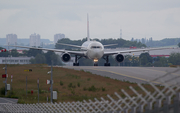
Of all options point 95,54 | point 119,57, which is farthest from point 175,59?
point 95,54

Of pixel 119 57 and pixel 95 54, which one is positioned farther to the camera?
pixel 119 57

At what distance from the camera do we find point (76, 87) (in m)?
38.4

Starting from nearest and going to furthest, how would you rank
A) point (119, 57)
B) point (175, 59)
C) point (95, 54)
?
point (95, 54) < point (119, 57) < point (175, 59)

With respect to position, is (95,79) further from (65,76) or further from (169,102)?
(169,102)

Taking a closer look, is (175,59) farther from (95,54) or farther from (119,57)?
(95,54)

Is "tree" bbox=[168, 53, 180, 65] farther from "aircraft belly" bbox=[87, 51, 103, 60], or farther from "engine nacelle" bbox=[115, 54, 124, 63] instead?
"aircraft belly" bbox=[87, 51, 103, 60]

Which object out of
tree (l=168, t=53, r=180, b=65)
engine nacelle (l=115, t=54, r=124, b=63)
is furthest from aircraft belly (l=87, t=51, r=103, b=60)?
tree (l=168, t=53, r=180, b=65)

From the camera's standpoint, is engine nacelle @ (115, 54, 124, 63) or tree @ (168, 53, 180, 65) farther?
tree @ (168, 53, 180, 65)

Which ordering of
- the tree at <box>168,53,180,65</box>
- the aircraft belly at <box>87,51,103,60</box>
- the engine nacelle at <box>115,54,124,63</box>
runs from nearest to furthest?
the aircraft belly at <box>87,51,103,60</box> → the engine nacelle at <box>115,54,124,63</box> → the tree at <box>168,53,180,65</box>

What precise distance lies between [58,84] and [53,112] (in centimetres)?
2376

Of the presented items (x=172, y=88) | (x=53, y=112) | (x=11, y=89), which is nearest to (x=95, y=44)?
(x=11, y=89)

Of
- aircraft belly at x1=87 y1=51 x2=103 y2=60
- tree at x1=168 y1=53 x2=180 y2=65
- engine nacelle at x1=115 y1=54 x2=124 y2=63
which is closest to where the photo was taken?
aircraft belly at x1=87 y1=51 x2=103 y2=60

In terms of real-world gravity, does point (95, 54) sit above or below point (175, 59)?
above

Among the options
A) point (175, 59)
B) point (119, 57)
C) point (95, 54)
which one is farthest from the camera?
point (175, 59)
